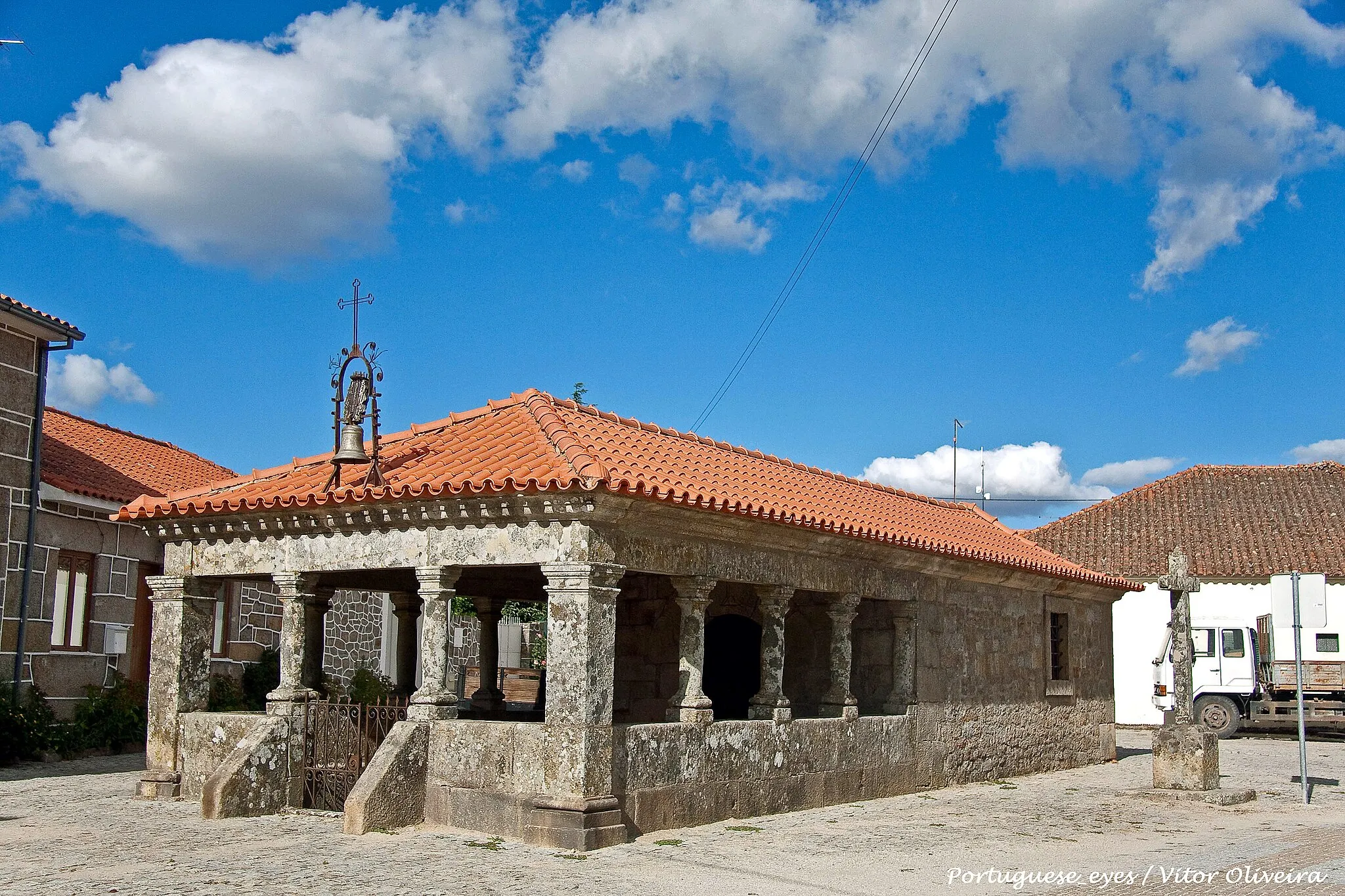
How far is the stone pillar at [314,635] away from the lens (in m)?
10.3

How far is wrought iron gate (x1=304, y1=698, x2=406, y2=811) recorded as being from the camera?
9852mm

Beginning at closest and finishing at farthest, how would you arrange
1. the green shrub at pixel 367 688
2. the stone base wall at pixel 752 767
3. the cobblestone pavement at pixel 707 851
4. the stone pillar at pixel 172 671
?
the cobblestone pavement at pixel 707 851, the stone base wall at pixel 752 767, the stone pillar at pixel 172 671, the green shrub at pixel 367 688

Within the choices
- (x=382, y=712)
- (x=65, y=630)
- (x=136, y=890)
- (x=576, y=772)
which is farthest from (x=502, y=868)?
(x=65, y=630)

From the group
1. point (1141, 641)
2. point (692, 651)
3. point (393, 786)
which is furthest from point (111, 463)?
point (1141, 641)

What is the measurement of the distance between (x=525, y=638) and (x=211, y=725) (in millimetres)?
18693

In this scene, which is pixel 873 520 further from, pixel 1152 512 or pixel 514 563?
pixel 1152 512

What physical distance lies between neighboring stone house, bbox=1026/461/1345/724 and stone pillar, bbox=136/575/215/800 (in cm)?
1815

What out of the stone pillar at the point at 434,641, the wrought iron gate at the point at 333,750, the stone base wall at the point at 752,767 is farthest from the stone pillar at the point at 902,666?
the wrought iron gate at the point at 333,750

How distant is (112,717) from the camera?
1475cm

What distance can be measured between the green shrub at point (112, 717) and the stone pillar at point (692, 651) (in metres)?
8.16

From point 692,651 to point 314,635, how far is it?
346cm

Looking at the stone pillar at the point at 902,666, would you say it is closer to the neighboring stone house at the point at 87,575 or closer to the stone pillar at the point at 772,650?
the stone pillar at the point at 772,650

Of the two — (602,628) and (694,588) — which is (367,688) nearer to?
(694,588)

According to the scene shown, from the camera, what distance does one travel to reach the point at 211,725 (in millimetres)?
10328
